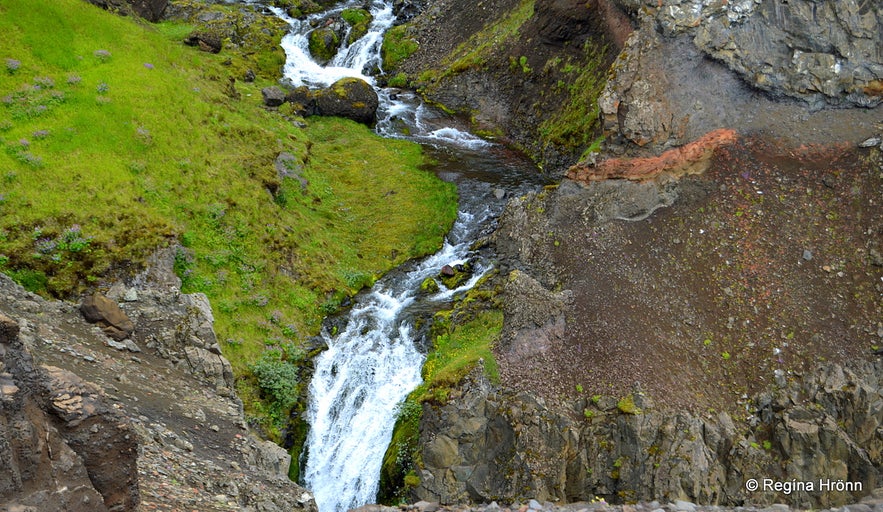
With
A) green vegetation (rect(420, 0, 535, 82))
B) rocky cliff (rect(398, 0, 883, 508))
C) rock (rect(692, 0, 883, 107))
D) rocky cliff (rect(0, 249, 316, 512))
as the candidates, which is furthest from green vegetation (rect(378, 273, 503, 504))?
green vegetation (rect(420, 0, 535, 82))

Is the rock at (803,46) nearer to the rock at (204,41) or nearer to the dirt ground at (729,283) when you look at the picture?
the dirt ground at (729,283)


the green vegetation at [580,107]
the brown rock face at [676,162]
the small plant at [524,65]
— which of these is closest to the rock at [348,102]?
the small plant at [524,65]

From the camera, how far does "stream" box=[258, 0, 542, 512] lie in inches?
865

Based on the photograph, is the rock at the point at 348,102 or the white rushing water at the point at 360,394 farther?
the rock at the point at 348,102

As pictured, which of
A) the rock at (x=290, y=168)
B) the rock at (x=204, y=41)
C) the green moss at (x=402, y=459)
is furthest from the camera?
the rock at (x=204, y=41)

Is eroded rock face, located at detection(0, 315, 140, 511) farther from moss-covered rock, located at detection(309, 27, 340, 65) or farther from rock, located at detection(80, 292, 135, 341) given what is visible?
moss-covered rock, located at detection(309, 27, 340, 65)

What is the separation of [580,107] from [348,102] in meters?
14.9

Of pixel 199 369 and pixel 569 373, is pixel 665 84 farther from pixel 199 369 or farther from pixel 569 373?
pixel 199 369

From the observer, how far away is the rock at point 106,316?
60.9 ft

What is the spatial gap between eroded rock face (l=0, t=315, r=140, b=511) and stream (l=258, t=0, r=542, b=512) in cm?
1157

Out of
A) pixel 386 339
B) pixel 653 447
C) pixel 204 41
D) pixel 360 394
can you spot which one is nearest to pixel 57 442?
pixel 360 394

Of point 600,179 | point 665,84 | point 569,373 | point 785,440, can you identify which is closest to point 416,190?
point 600,179

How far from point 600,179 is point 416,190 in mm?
11227

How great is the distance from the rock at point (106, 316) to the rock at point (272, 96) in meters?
23.9
